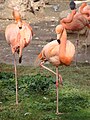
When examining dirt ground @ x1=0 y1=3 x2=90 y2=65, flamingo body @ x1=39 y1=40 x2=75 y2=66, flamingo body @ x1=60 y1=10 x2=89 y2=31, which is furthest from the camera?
dirt ground @ x1=0 y1=3 x2=90 y2=65

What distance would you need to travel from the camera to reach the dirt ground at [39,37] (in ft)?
29.5

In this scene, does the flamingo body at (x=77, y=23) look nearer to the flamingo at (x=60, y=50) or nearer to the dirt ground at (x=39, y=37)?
the dirt ground at (x=39, y=37)

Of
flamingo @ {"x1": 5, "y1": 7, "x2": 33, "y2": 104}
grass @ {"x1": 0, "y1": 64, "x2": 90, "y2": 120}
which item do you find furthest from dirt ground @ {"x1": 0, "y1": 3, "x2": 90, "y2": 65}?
flamingo @ {"x1": 5, "y1": 7, "x2": 33, "y2": 104}

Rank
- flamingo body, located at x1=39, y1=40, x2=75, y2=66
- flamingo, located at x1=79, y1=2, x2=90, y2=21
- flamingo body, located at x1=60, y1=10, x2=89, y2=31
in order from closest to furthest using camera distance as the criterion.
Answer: flamingo body, located at x1=39, y1=40, x2=75, y2=66
flamingo body, located at x1=60, y1=10, x2=89, y2=31
flamingo, located at x1=79, y1=2, x2=90, y2=21

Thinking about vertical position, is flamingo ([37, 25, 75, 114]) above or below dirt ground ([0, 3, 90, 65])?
above

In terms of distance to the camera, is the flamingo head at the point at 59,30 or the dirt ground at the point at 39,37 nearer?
the flamingo head at the point at 59,30

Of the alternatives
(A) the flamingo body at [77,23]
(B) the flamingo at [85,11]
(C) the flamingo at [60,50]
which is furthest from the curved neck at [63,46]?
(B) the flamingo at [85,11]

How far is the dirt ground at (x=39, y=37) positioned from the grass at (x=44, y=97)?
1.46 meters

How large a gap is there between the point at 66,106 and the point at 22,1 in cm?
862

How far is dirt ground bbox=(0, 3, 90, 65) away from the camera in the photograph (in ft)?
29.5

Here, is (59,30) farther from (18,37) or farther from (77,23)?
(77,23)

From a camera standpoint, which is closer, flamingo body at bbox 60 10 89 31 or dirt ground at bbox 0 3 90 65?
flamingo body at bbox 60 10 89 31

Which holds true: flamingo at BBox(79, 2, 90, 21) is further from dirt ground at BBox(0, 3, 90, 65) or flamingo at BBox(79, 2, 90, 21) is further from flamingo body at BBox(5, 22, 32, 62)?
flamingo body at BBox(5, 22, 32, 62)

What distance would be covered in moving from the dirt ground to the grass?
4.79ft
